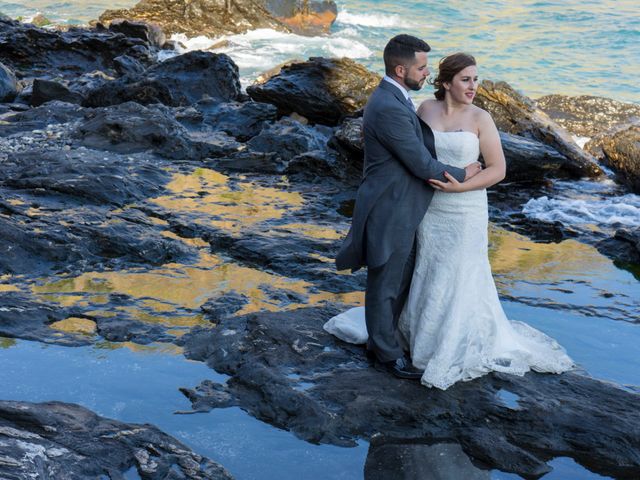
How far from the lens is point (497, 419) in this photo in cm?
508

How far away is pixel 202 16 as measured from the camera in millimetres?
27266

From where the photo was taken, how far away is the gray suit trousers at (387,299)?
5.25 metres

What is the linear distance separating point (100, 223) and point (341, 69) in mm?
6589

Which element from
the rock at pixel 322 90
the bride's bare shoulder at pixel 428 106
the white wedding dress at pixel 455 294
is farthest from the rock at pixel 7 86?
the white wedding dress at pixel 455 294

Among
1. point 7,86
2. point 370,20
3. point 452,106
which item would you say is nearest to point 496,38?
point 370,20

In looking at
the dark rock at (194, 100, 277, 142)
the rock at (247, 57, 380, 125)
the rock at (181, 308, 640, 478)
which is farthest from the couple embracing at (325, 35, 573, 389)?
the rock at (247, 57, 380, 125)

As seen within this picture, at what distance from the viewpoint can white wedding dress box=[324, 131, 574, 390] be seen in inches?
207

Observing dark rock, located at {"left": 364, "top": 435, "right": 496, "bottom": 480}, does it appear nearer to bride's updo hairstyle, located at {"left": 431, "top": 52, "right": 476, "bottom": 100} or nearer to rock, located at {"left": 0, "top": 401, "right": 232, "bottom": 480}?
rock, located at {"left": 0, "top": 401, "right": 232, "bottom": 480}

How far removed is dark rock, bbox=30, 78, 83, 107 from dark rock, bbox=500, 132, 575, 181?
7082 millimetres

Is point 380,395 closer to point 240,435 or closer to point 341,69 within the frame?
point 240,435

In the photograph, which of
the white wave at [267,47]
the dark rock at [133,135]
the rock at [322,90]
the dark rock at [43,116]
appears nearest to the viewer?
the dark rock at [133,135]

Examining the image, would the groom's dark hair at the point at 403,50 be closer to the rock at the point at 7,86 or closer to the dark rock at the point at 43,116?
the dark rock at the point at 43,116

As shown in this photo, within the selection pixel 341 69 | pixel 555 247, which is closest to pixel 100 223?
pixel 555 247

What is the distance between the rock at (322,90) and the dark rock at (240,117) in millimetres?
302
